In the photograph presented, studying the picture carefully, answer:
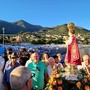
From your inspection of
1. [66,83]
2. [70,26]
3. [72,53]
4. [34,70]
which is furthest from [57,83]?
[34,70]

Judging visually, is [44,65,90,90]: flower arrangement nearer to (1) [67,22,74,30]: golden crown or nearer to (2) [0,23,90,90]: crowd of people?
(2) [0,23,90,90]: crowd of people

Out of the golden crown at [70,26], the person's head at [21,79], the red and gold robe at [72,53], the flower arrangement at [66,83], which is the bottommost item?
the flower arrangement at [66,83]

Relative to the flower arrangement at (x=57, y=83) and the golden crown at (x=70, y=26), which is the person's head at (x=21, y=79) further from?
the golden crown at (x=70, y=26)

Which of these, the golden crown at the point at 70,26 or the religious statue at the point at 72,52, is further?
the golden crown at the point at 70,26

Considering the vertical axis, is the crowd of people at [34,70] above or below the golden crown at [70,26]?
below

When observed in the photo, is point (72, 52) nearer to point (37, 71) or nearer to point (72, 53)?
point (72, 53)

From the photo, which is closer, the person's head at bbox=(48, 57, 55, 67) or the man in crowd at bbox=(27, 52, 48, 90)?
the man in crowd at bbox=(27, 52, 48, 90)

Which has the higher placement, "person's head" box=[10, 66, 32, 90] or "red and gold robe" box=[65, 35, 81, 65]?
"red and gold robe" box=[65, 35, 81, 65]

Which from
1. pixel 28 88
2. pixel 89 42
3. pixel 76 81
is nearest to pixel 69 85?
pixel 76 81

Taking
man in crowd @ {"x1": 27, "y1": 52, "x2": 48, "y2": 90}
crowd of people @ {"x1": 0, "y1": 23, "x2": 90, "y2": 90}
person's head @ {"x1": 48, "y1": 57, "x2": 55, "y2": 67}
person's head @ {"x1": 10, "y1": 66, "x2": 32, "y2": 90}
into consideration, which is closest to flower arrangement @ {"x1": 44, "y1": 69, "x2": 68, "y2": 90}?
crowd of people @ {"x1": 0, "y1": 23, "x2": 90, "y2": 90}

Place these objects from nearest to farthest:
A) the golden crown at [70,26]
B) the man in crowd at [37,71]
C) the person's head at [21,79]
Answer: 1. the person's head at [21,79]
2. the golden crown at [70,26]
3. the man in crowd at [37,71]

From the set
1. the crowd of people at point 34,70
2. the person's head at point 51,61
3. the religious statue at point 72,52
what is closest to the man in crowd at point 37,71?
the crowd of people at point 34,70

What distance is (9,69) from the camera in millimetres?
6008

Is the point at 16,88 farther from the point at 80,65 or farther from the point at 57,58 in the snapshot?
the point at 57,58
